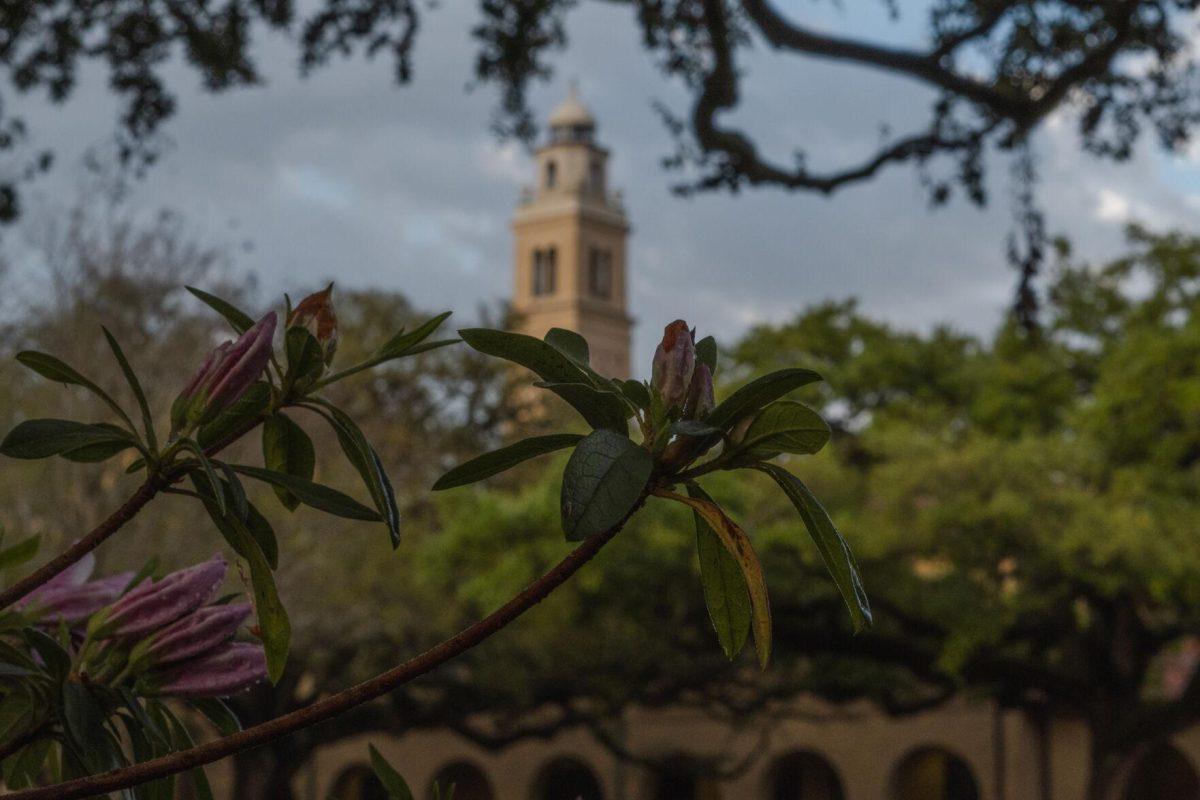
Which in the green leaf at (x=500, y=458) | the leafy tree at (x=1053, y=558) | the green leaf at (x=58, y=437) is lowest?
the green leaf at (x=500, y=458)

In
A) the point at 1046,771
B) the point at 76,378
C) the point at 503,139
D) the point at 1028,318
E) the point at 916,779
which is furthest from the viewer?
the point at 916,779

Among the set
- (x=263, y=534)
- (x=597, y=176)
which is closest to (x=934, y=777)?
(x=263, y=534)

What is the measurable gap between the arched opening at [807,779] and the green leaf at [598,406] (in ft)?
90.7

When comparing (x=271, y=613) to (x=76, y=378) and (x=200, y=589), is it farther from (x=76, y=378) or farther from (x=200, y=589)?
(x=76, y=378)

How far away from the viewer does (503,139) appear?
749 centimetres

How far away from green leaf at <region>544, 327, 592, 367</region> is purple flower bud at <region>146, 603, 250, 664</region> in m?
0.27

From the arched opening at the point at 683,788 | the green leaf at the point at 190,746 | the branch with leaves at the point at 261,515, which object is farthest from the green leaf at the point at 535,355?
the arched opening at the point at 683,788

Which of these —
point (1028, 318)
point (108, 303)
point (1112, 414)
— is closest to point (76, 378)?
point (1028, 318)

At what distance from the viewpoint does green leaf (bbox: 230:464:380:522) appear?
2.86ft

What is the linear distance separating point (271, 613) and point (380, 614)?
66.6 ft

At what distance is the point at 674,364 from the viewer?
2.93ft

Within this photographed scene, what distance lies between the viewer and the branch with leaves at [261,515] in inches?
32.2

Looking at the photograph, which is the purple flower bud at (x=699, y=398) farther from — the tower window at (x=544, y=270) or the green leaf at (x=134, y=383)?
the tower window at (x=544, y=270)

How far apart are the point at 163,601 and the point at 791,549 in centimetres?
1593
